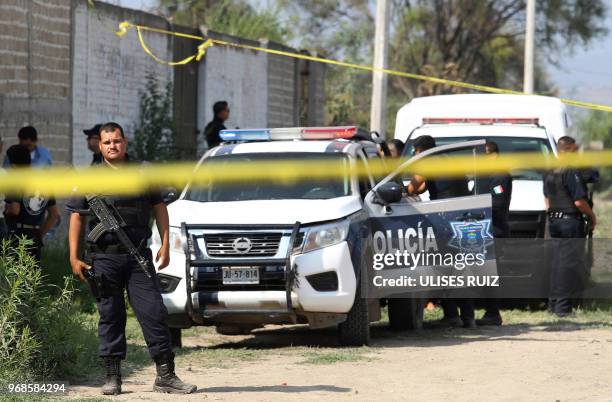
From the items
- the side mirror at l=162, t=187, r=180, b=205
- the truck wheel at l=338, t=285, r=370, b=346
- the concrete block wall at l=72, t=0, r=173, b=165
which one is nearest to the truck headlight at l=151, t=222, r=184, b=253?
the side mirror at l=162, t=187, r=180, b=205

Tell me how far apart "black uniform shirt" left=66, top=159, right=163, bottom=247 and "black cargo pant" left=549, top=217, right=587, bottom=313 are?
6352 millimetres

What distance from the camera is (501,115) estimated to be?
54.5ft

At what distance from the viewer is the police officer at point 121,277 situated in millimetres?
9117

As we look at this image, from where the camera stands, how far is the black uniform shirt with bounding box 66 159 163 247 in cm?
910

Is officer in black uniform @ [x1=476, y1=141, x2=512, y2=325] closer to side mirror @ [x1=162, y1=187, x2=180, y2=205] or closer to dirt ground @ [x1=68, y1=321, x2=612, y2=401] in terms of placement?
dirt ground @ [x1=68, y1=321, x2=612, y2=401]

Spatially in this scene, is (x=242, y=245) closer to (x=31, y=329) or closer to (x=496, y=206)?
(x=31, y=329)

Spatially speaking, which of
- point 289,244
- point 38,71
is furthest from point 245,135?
point 38,71

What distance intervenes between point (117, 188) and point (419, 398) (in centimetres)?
238

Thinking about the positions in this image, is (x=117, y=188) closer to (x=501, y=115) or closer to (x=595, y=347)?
(x=595, y=347)

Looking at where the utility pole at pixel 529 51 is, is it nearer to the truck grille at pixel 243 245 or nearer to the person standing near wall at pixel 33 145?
the person standing near wall at pixel 33 145

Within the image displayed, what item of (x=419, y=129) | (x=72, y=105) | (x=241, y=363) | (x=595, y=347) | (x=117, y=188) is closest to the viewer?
(x=117, y=188)

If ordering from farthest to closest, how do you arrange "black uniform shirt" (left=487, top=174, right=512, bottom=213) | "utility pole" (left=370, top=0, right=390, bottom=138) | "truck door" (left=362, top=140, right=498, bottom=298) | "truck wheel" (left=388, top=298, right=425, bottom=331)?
"utility pole" (left=370, top=0, right=390, bottom=138) < "black uniform shirt" (left=487, top=174, right=512, bottom=213) < "truck wheel" (left=388, top=298, right=425, bottom=331) < "truck door" (left=362, top=140, right=498, bottom=298)

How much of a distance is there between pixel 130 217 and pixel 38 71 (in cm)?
902

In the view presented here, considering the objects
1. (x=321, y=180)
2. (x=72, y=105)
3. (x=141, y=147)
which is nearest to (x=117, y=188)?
(x=321, y=180)
